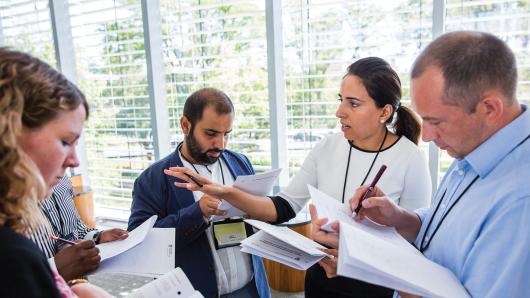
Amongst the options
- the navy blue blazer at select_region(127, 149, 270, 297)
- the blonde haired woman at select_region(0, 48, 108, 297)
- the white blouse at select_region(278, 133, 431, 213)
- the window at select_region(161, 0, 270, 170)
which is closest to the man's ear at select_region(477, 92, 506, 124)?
the white blouse at select_region(278, 133, 431, 213)

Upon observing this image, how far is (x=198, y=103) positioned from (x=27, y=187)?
44.1 inches

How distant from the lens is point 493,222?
835 millimetres

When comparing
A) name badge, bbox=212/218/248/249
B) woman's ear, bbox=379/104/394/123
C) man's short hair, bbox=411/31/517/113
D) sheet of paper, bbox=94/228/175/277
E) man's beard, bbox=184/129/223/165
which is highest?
man's short hair, bbox=411/31/517/113

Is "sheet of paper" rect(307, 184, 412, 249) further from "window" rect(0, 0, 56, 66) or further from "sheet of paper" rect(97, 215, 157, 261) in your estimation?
"window" rect(0, 0, 56, 66)

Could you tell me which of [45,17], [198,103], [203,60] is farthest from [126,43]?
[198,103]

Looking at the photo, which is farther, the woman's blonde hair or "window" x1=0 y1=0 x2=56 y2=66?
"window" x1=0 y1=0 x2=56 y2=66

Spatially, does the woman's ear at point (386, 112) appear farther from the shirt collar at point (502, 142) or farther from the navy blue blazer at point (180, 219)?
the navy blue blazer at point (180, 219)

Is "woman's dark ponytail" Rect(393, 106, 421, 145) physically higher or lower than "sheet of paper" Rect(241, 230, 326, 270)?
higher

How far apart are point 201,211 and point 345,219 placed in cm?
62

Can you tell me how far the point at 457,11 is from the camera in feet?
7.75

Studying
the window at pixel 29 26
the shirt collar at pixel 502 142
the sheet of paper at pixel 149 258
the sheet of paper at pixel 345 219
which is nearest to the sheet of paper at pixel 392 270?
the sheet of paper at pixel 345 219

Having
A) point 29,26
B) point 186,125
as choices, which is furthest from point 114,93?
point 186,125

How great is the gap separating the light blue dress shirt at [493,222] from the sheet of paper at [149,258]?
92 cm

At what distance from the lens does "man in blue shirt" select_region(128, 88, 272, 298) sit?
1.55 meters
